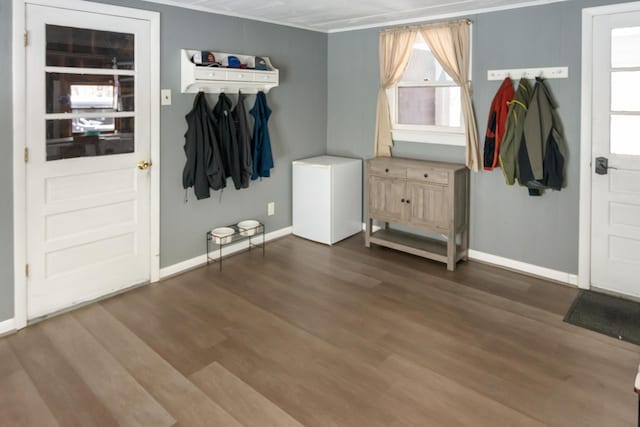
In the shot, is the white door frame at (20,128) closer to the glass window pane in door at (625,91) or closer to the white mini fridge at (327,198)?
the white mini fridge at (327,198)

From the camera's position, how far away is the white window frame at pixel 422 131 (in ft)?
13.7

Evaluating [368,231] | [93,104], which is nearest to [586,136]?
[368,231]

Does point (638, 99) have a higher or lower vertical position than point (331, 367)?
higher

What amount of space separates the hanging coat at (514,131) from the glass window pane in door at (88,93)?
298cm

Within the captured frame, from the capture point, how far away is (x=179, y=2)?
141 inches

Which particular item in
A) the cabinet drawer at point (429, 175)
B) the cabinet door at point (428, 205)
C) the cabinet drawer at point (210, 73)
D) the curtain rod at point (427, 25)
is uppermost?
the curtain rod at point (427, 25)

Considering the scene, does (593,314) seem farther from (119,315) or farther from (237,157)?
(119,315)

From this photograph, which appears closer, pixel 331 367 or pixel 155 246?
pixel 331 367

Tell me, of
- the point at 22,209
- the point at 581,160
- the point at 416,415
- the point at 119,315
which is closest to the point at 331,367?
the point at 416,415

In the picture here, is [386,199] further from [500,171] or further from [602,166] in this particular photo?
[602,166]

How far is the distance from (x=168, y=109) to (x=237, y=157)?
723 millimetres

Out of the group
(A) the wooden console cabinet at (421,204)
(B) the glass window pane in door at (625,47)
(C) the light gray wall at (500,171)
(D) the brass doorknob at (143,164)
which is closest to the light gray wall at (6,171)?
(D) the brass doorknob at (143,164)

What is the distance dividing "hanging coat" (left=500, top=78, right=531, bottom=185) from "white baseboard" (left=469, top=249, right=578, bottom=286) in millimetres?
735

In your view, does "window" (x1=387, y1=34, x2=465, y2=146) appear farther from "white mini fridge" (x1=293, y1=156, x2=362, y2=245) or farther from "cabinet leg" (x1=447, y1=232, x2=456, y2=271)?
"cabinet leg" (x1=447, y1=232, x2=456, y2=271)
